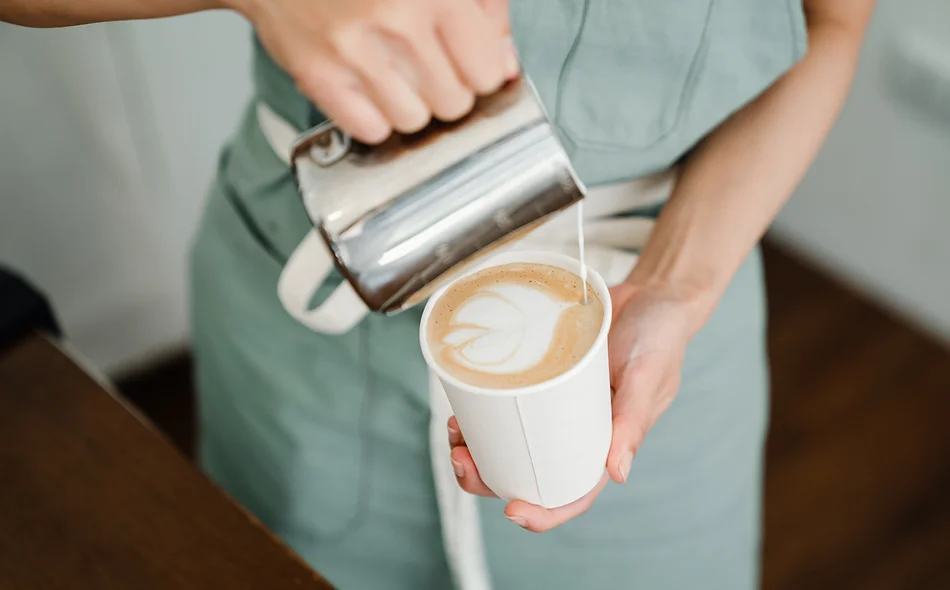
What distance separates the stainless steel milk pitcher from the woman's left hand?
0.15m

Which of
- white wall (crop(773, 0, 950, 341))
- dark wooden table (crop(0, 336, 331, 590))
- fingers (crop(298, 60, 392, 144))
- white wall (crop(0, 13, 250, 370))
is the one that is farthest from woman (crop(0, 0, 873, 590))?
white wall (crop(773, 0, 950, 341))

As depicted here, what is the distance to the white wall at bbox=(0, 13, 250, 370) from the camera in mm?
1339

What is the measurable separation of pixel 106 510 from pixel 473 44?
1.30 ft

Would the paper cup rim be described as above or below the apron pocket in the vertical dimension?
below

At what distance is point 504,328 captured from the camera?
523mm

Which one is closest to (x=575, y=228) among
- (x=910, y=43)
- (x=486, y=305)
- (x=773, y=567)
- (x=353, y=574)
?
(x=486, y=305)

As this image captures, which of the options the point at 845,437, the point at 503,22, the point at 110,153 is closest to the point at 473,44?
the point at 503,22

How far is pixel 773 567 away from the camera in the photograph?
1.43 metres

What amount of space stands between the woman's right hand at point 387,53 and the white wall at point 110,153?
102 centimetres

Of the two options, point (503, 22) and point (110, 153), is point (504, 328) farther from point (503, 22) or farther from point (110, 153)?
point (110, 153)

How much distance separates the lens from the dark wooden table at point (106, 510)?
0.56 metres

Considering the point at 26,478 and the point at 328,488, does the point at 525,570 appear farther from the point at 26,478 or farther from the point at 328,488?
the point at 26,478

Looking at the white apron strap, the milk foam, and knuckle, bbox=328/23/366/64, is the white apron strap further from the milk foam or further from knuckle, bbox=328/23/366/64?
knuckle, bbox=328/23/366/64

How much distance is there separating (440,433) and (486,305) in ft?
0.57
